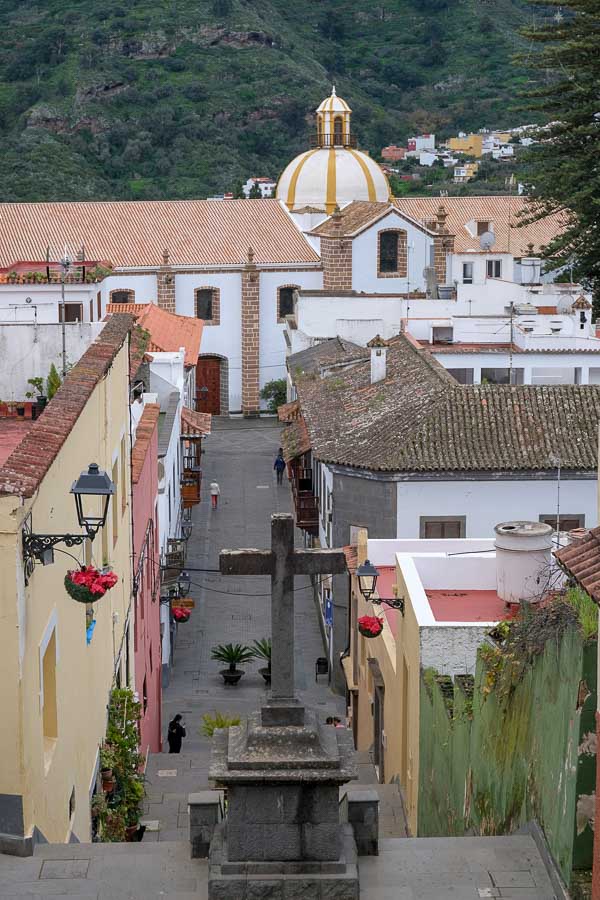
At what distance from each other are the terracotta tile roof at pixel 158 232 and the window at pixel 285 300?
0.96m

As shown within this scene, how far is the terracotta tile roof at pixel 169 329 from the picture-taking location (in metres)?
42.8

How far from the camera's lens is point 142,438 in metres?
20.5

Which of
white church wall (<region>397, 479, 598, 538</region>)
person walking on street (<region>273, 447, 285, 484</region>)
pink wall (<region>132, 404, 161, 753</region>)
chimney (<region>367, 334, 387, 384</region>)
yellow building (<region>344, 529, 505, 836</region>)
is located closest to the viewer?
yellow building (<region>344, 529, 505, 836</region>)

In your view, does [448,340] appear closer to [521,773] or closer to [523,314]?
[523,314]

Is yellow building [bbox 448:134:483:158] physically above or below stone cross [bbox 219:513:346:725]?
above

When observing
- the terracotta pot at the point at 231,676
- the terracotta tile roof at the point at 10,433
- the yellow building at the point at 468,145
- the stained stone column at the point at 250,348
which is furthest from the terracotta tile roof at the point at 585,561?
the yellow building at the point at 468,145

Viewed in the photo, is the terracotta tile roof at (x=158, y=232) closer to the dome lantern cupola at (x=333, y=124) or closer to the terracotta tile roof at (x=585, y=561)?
the dome lantern cupola at (x=333, y=124)

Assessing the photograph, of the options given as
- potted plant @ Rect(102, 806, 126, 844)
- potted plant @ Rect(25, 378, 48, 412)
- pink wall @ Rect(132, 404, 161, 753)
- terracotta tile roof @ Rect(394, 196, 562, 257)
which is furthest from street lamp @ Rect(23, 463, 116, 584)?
terracotta tile roof @ Rect(394, 196, 562, 257)

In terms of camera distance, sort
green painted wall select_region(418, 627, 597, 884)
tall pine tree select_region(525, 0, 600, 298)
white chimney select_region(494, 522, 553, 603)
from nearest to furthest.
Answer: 1. green painted wall select_region(418, 627, 597, 884)
2. white chimney select_region(494, 522, 553, 603)
3. tall pine tree select_region(525, 0, 600, 298)

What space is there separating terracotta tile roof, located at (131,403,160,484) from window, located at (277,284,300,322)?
32425mm

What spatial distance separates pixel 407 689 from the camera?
16156 millimetres

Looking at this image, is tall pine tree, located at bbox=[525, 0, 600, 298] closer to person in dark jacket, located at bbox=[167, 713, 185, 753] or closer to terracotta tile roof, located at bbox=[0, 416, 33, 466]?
person in dark jacket, located at bbox=[167, 713, 185, 753]

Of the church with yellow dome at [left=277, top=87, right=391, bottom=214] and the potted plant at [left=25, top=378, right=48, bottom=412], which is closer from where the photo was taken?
the potted plant at [left=25, top=378, right=48, bottom=412]

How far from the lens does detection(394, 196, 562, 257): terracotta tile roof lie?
59688 millimetres
